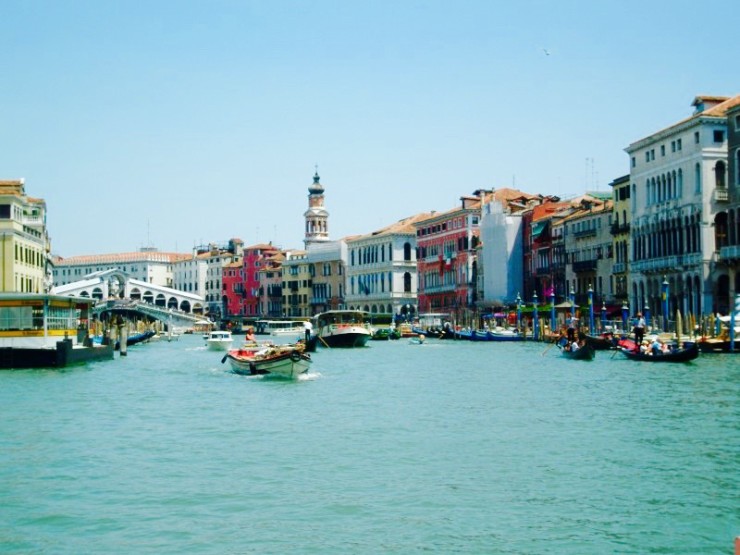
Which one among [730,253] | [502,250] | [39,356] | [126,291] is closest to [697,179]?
[730,253]

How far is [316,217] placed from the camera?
289ft

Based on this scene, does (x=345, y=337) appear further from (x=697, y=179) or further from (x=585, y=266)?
(x=697, y=179)

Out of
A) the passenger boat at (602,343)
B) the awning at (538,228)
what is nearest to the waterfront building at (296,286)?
the awning at (538,228)

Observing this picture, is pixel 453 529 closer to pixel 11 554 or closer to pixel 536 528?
pixel 536 528

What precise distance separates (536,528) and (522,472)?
7.90 feet

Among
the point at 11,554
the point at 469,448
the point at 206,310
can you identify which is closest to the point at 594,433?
the point at 469,448

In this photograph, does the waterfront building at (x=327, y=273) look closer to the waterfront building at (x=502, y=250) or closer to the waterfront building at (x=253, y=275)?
the waterfront building at (x=253, y=275)

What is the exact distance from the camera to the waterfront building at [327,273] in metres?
81.1

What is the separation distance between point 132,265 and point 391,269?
4244 centimetres

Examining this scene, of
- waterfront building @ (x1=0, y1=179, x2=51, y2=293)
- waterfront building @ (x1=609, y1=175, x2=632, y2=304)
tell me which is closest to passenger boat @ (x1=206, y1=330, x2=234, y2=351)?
waterfront building @ (x1=0, y1=179, x2=51, y2=293)

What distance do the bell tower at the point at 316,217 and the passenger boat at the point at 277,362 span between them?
6150 centimetres

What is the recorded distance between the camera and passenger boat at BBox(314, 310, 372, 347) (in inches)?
1791

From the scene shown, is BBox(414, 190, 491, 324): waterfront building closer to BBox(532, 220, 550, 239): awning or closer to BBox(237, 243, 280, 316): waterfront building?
BBox(532, 220, 550, 239): awning

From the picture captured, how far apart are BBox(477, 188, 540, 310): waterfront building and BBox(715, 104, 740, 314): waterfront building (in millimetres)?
18672
